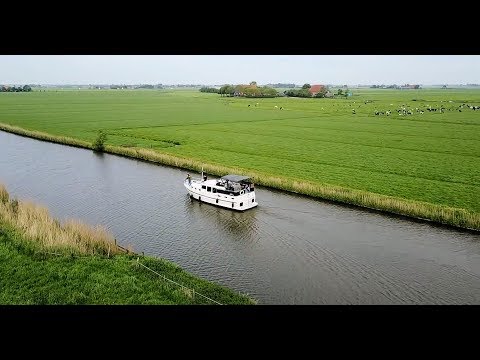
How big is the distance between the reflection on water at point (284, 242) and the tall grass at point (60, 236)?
1.85 m

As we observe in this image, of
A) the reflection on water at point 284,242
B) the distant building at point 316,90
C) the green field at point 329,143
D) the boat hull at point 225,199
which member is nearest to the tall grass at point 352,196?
the reflection on water at point 284,242

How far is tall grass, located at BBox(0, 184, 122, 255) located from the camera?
12672 millimetres

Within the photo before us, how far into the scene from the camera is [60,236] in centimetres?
1327

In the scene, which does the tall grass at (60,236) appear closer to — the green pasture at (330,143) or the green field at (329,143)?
the green field at (329,143)

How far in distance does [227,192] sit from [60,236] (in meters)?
8.50

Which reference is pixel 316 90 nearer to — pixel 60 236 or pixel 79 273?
pixel 60 236

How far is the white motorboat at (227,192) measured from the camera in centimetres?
1930

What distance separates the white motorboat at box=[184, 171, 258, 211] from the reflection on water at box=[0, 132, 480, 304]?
37 centimetres

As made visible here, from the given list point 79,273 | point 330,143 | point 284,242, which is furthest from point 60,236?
point 330,143

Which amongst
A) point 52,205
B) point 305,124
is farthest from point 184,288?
point 305,124

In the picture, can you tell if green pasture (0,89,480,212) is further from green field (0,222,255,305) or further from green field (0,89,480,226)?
green field (0,222,255,305)
